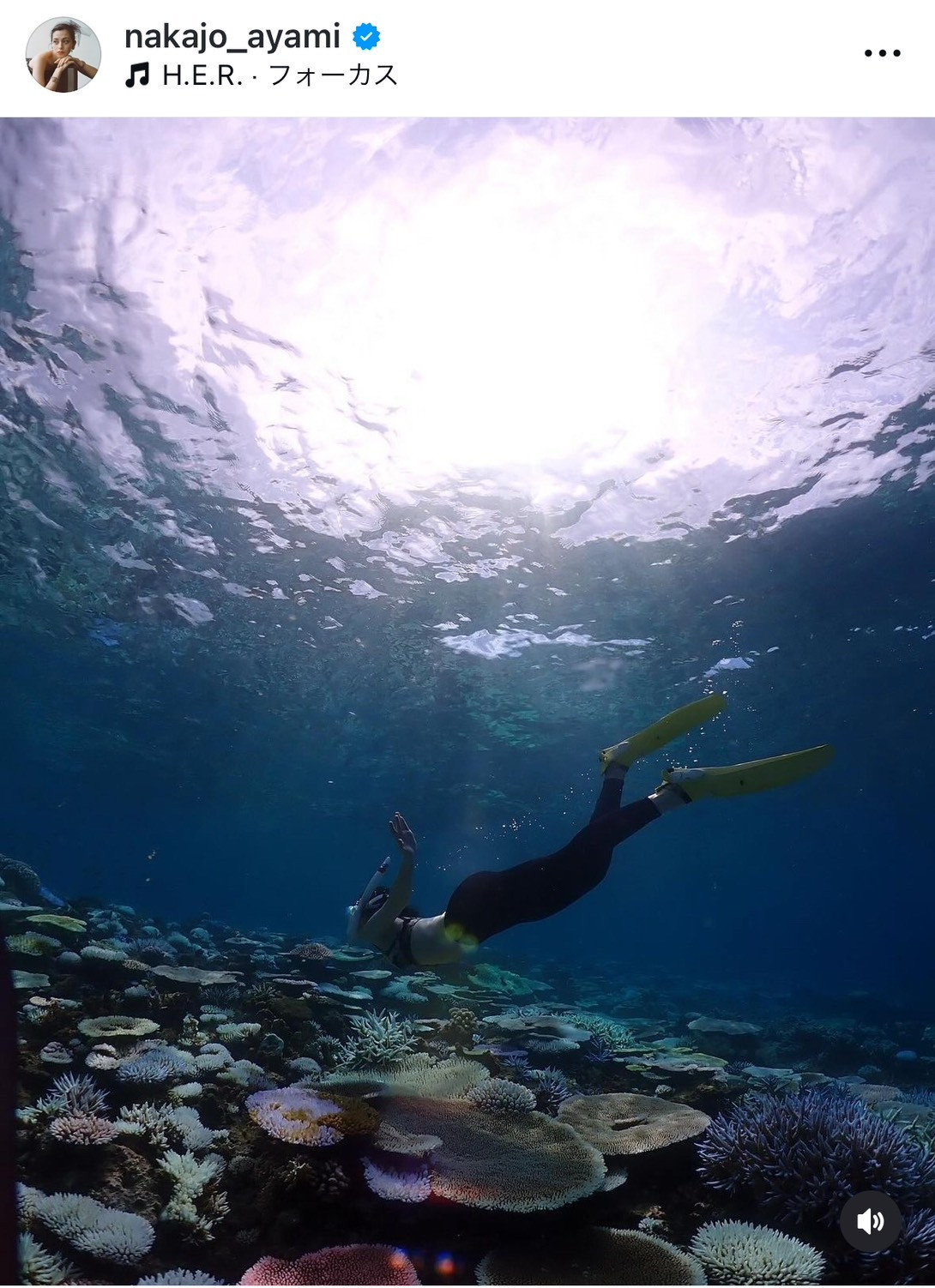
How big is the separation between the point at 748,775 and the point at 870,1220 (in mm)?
4080

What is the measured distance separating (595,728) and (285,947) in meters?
18.0

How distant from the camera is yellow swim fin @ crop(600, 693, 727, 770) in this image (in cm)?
818

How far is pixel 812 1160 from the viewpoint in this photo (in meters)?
4.40

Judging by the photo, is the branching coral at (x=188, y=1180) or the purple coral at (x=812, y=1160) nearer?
the branching coral at (x=188, y=1180)

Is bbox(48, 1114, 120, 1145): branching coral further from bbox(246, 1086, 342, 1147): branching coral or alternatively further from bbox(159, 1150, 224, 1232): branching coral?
bbox(246, 1086, 342, 1147): branching coral

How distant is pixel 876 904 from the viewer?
98125mm

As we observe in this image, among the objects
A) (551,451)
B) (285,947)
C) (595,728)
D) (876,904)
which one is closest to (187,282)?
(551,451)
